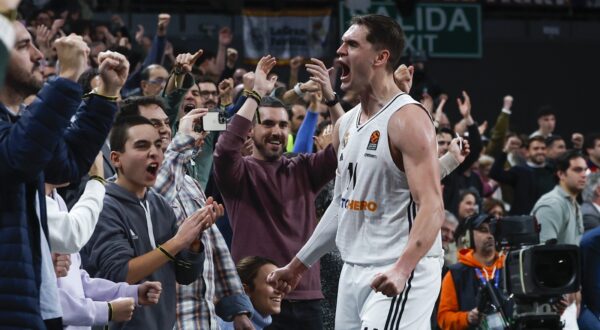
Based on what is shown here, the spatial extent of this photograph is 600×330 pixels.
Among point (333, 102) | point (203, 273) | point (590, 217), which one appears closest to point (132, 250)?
point (203, 273)

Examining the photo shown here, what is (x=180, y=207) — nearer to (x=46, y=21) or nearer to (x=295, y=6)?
(x=46, y=21)

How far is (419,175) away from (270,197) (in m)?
2.11

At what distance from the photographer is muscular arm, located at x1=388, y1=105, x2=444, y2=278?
420 centimetres

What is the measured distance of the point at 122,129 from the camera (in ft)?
16.4

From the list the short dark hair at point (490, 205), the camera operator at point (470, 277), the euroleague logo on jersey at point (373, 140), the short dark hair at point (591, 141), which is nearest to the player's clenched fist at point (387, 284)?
the euroleague logo on jersey at point (373, 140)

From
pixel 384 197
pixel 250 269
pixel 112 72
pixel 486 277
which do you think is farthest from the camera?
pixel 486 277

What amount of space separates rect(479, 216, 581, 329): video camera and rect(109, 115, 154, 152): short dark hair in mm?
3086

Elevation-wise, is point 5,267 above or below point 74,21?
below

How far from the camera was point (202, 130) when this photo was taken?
6223mm

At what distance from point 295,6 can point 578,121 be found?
17.3 feet

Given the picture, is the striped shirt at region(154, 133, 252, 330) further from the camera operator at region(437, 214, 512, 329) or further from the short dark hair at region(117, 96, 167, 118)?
the camera operator at region(437, 214, 512, 329)

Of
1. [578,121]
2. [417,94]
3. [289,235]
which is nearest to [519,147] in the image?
[417,94]

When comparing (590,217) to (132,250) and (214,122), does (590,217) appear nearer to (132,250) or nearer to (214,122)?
(214,122)

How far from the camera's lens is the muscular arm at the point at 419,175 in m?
4.20
